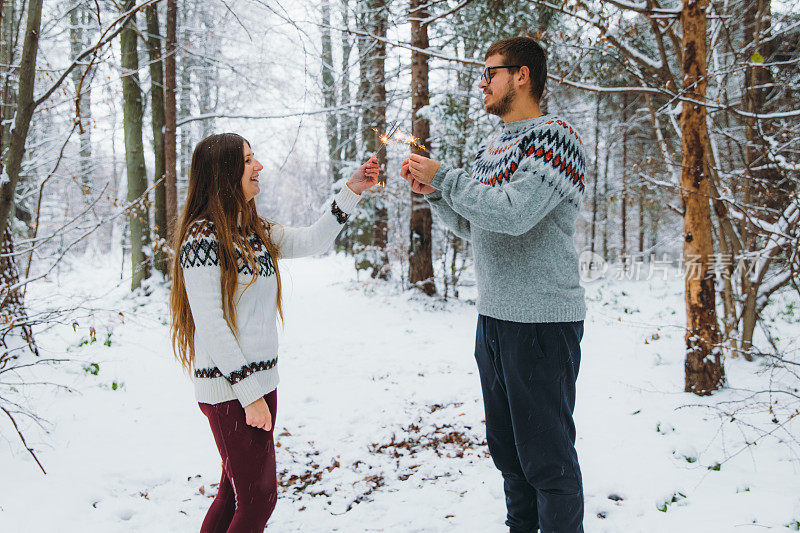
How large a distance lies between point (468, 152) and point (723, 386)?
19.7 feet

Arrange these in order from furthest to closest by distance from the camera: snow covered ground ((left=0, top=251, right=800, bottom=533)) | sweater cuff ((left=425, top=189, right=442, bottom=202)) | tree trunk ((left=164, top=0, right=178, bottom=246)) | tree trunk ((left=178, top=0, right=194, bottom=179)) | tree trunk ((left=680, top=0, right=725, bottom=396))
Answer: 1. tree trunk ((left=178, top=0, right=194, bottom=179))
2. tree trunk ((left=164, top=0, right=178, bottom=246))
3. tree trunk ((left=680, top=0, right=725, bottom=396))
4. snow covered ground ((left=0, top=251, right=800, bottom=533))
5. sweater cuff ((left=425, top=189, right=442, bottom=202))

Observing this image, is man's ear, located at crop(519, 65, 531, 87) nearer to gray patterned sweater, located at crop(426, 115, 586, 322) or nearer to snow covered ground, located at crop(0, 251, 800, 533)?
gray patterned sweater, located at crop(426, 115, 586, 322)

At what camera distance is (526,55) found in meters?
2.09

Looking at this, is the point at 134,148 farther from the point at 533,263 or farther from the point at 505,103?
the point at 533,263

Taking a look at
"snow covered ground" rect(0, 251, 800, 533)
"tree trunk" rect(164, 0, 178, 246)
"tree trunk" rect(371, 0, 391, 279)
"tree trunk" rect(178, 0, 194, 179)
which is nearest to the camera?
"snow covered ground" rect(0, 251, 800, 533)

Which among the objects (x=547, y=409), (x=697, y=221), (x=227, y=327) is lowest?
(x=547, y=409)

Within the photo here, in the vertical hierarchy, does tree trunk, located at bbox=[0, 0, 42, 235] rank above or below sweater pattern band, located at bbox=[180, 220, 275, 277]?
above

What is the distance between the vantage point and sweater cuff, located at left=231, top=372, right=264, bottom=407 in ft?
6.13

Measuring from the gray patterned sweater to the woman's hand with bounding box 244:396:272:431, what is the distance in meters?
1.04

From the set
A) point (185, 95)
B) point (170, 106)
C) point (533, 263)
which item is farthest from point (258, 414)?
point (185, 95)

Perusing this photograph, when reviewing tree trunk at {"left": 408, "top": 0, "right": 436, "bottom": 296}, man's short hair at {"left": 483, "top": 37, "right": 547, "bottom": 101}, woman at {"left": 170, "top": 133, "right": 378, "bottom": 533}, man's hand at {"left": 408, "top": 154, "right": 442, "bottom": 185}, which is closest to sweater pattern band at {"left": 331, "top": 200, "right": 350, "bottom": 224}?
woman at {"left": 170, "top": 133, "right": 378, "bottom": 533}

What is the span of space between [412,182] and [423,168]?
16 cm

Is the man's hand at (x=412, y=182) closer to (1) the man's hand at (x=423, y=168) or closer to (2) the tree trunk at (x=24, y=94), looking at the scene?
(1) the man's hand at (x=423, y=168)

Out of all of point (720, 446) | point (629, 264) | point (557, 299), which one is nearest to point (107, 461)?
point (557, 299)
